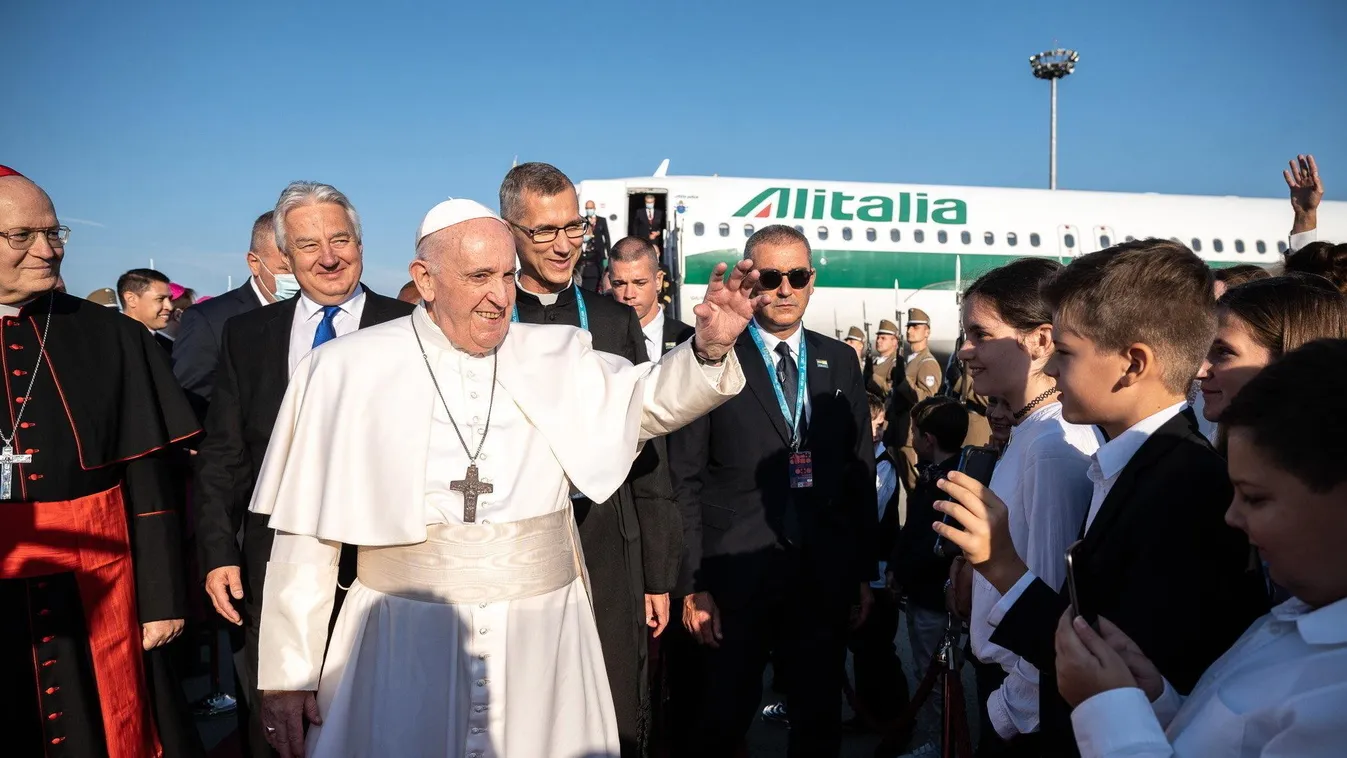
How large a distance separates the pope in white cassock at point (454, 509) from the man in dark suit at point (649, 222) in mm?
16409

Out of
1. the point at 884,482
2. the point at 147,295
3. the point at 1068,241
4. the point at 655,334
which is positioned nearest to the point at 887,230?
the point at 1068,241

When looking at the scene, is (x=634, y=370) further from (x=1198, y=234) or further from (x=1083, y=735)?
(x=1198, y=234)

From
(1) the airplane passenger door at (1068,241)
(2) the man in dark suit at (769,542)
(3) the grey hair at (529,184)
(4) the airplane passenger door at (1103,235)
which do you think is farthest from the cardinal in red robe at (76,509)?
(4) the airplane passenger door at (1103,235)

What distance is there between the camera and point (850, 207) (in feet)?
63.2

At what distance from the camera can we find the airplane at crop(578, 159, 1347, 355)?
61.1 ft

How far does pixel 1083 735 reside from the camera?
1670 millimetres

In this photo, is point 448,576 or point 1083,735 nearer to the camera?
point 1083,735

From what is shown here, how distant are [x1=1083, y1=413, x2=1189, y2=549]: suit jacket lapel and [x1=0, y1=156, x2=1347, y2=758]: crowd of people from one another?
0.04ft

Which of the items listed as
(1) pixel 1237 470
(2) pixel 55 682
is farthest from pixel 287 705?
(1) pixel 1237 470

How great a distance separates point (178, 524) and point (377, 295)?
1.21 meters

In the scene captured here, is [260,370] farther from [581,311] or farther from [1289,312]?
[1289,312]

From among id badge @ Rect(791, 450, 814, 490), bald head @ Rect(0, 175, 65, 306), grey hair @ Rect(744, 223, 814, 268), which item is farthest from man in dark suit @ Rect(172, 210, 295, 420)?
id badge @ Rect(791, 450, 814, 490)

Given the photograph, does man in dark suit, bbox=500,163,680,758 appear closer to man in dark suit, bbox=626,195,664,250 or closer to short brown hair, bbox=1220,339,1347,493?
Answer: short brown hair, bbox=1220,339,1347,493

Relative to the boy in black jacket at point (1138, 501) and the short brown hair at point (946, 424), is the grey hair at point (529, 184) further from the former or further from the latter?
the short brown hair at point (946, 424)
